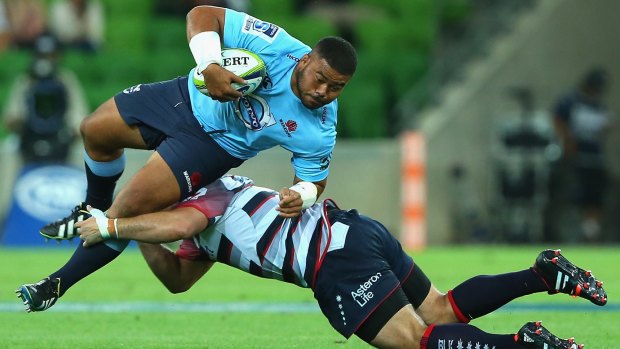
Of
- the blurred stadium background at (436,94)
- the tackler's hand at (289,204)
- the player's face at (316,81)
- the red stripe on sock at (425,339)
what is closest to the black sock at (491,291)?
the red stripe on sock at (425,339)

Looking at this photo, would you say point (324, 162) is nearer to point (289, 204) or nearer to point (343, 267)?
point (289, 204)

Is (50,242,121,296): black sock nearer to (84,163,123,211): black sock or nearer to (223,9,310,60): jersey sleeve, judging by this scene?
(84,163,123,211): black sock

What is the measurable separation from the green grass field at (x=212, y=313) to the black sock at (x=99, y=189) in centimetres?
77

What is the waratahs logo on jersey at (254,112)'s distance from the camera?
23.5 feet

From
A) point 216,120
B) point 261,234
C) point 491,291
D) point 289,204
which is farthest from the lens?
point 216,120

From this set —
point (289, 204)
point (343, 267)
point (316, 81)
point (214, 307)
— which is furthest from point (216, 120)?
point (214, 307)

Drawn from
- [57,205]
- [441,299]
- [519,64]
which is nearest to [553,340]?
[441,299]

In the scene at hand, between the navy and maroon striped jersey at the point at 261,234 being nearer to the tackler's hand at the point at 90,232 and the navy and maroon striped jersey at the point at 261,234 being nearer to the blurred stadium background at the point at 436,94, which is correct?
the tackler's hand at the point at 90,232

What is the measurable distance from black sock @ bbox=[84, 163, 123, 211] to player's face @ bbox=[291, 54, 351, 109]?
158 cm

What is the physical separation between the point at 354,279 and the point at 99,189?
2.32 m

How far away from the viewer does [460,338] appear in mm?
6098

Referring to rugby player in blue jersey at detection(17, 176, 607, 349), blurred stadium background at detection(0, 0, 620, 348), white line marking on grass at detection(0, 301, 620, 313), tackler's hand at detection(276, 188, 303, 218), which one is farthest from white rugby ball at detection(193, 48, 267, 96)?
blurred stadium background at detection(0, 0, 620, 348)

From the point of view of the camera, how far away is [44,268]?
38.3 feet

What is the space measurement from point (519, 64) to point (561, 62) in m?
0.61
